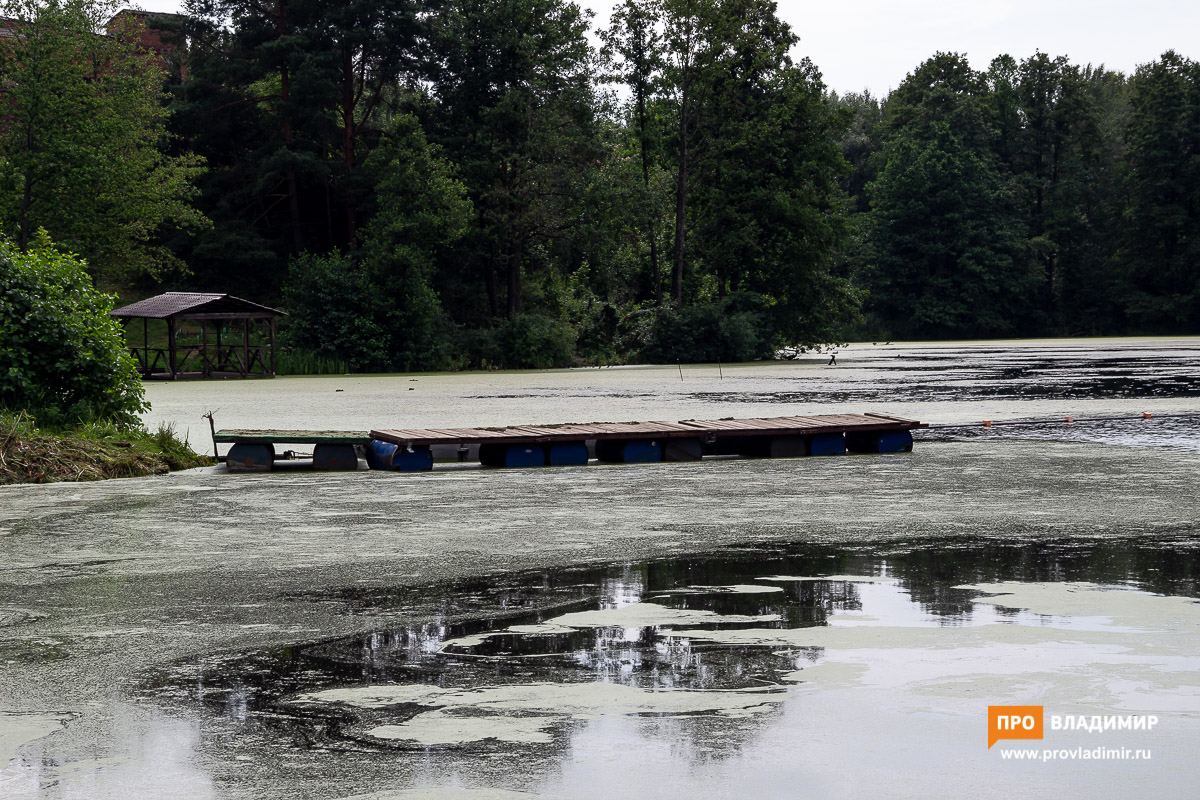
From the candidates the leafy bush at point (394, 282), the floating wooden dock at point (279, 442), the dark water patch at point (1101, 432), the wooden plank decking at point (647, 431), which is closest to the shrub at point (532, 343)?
the leafy bush at point (394, 282)

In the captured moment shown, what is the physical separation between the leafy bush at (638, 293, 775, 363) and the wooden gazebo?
17283 mm

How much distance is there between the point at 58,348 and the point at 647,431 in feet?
27.2

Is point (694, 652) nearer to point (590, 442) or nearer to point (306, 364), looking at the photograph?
point (590, 442)

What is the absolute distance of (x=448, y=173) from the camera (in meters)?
54.2

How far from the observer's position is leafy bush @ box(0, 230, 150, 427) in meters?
17.6

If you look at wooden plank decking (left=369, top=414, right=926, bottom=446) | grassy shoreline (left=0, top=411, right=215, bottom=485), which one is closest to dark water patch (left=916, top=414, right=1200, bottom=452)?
wooden plank decking (left=369, top=414, right=926, bottom=446)

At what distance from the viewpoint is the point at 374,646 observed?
6.79 meters

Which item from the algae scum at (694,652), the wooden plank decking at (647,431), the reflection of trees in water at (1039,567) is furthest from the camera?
the wooden plank decking at (647,431)

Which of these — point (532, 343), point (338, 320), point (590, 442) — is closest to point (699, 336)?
point (532, 343)

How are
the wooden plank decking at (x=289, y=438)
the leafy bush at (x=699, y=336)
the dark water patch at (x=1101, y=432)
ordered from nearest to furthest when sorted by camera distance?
the wooden plank decking at (x=289, y=438)
the dark water patch at (x=1101, y=432)
the leafy bush at (x=699, y=336)

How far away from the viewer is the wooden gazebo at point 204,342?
4709 centimetres

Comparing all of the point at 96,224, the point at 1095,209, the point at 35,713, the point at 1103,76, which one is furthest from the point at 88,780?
the point at 1103,76

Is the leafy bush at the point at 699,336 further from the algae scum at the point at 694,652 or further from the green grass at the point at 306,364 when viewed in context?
the algae scum at the point at 694,652

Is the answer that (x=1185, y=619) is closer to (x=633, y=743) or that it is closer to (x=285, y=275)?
(x=633, y=743)
